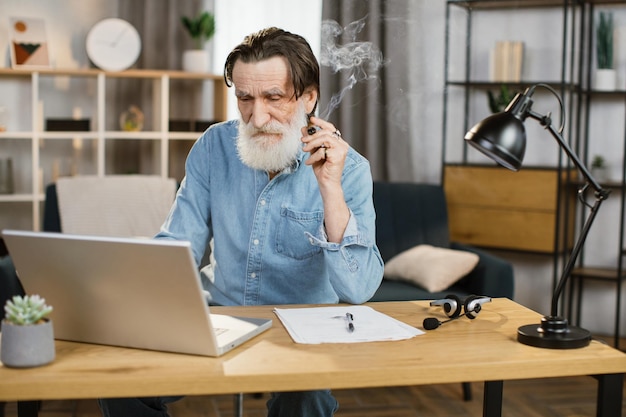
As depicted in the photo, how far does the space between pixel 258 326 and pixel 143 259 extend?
30 centimetres

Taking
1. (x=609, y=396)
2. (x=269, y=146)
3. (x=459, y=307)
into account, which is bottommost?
(x=609, y=396)

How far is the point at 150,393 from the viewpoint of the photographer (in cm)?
132

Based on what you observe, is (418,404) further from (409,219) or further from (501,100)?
(501,100)

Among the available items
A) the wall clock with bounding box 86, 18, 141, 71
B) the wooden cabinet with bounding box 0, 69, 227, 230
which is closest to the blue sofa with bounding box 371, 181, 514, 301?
the wooden cabinet with bounding box 0, 69, 227, 230

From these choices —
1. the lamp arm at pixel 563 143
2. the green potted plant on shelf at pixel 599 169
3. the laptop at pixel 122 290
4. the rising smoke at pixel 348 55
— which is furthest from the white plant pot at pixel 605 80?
the laptop at pixel 122 290

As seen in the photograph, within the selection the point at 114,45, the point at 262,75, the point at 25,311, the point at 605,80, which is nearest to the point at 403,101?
the point at 605,80

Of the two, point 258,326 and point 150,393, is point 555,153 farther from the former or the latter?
point 150,393

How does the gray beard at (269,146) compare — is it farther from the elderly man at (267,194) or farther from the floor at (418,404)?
the floor at (418,404)

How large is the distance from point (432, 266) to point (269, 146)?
171 cm

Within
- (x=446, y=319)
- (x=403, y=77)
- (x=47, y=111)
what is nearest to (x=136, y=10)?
(x=47, y=111)

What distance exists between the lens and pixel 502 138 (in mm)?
1591

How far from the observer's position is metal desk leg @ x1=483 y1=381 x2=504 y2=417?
184cm

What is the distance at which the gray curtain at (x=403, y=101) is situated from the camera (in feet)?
14.3

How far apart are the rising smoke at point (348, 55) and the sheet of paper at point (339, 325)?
1.73 meters
